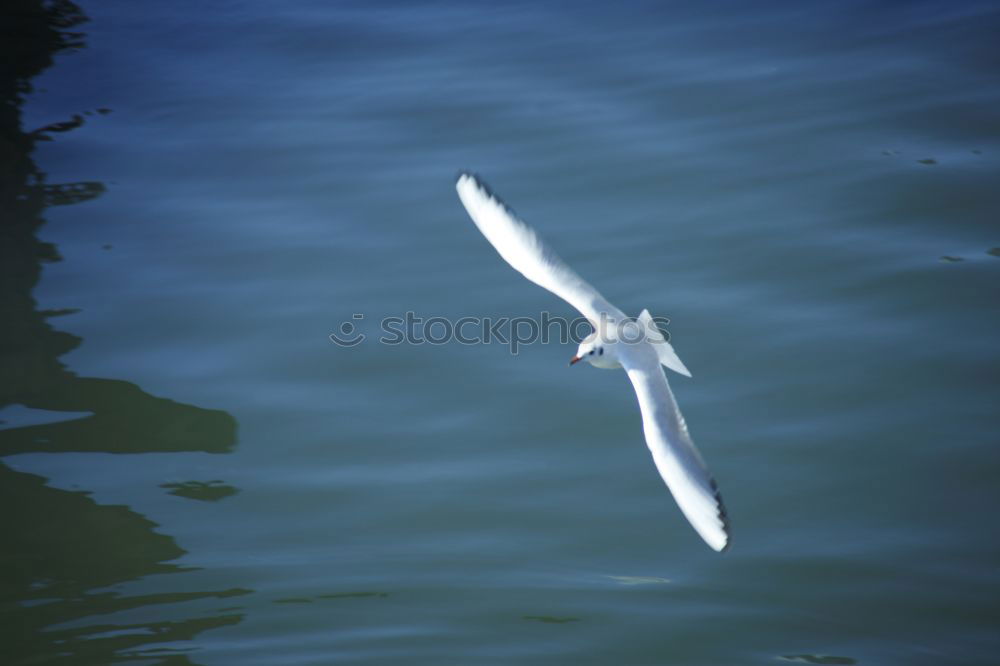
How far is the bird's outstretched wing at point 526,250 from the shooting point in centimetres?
533

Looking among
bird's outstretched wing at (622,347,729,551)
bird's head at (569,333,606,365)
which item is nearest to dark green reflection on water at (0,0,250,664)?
bird's head at (569,333,606,365)

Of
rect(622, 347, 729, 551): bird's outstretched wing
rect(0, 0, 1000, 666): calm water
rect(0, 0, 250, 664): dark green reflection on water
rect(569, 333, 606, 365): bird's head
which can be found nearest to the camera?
rect(622, 347, 729, 551): bird's outstretched wing

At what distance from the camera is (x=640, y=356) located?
4930 mm

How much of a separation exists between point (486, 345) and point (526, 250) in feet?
5.69

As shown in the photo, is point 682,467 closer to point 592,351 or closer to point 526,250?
point 592,351

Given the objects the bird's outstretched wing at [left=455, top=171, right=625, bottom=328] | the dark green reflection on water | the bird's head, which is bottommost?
the dark green reflection on water

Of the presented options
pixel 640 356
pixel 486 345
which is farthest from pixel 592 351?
pixel 486 345

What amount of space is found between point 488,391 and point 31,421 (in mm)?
2879

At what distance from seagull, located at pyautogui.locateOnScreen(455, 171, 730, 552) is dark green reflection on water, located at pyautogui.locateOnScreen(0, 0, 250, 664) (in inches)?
90.1

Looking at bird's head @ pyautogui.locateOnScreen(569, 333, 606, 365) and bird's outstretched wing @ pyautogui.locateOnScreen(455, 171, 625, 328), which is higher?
bird's outstretched wing @ pyautogui.locateOnScreen(455, 171, 625, 328)

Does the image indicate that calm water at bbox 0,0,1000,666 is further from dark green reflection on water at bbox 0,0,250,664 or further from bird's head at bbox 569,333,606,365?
bird's head at bbox 569,333,606,365

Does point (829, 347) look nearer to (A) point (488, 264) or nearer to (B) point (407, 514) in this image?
(A) point (488, 264)

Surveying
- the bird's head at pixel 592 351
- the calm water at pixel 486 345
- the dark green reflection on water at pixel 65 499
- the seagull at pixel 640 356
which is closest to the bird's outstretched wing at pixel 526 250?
the seagull at pixel 640 356

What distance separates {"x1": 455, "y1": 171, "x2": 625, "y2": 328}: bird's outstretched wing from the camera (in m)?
5.33
